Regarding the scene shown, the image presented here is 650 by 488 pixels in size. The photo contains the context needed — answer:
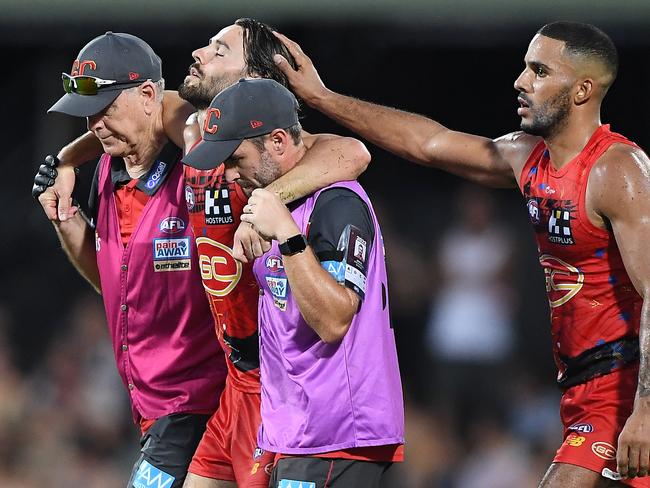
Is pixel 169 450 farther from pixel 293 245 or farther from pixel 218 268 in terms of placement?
pixel 293 245

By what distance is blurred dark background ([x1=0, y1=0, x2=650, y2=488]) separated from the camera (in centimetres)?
990

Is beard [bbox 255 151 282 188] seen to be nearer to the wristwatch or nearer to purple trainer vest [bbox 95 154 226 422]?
the wristwatch

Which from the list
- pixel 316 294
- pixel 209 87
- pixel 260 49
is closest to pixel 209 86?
pixel 209 87

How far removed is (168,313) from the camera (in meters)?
5.80

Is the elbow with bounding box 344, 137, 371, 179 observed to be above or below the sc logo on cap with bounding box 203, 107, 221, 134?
below

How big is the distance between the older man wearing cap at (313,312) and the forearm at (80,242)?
1395 mm

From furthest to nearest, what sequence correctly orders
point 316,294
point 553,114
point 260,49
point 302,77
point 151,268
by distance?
point 302,77, point 151,268, point 260,49, point 553,114, point 316,294

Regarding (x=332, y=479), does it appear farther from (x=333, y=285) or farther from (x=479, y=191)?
(x=479, y=191)

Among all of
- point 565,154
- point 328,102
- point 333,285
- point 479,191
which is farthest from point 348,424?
point 479,191

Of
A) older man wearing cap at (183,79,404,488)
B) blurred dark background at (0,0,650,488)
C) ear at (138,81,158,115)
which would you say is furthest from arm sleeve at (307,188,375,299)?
blurred dark background at (0,0,650,488)

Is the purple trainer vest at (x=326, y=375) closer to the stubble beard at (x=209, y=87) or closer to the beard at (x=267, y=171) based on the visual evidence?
the beard at (x=267, y=171)

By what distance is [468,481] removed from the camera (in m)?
9.50

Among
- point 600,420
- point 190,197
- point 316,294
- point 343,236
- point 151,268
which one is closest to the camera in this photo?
point 316,294

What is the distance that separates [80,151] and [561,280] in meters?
2.56
